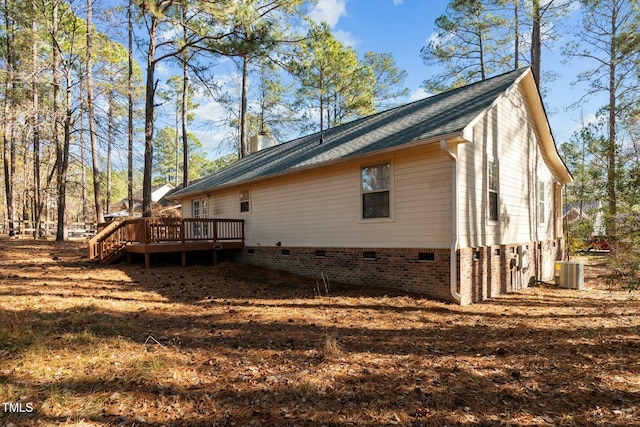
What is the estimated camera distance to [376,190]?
855cm

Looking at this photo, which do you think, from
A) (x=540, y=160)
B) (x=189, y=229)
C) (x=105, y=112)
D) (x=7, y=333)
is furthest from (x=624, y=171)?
(x=105, y=112)

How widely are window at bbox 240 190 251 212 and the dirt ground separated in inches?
220

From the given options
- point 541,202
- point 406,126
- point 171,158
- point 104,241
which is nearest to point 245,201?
point 104,241

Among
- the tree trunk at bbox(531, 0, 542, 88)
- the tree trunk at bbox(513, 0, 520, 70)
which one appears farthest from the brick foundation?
the tree trunk at bbox(513, 0, 520, 70)

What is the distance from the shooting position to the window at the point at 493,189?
28.3ft

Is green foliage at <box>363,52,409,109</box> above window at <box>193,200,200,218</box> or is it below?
above

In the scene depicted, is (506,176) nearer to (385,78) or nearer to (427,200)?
(427,200)

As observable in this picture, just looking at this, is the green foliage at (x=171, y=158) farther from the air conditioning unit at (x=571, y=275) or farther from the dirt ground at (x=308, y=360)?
the air conditioning unit at (x=571, y=275)

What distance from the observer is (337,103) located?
23641 millimetres

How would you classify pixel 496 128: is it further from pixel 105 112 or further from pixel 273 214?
pixel 105 112

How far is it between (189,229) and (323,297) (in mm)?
7658

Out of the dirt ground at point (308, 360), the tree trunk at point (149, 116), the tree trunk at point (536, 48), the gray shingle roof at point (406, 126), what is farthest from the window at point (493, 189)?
the tree trunk at point (149, 116)

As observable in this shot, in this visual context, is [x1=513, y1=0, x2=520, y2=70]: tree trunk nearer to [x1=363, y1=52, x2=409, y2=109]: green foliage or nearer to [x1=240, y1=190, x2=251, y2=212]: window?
[x1=363, y1=52, x2=409, y2=109]: green foliage

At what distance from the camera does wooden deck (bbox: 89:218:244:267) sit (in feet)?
36.2
